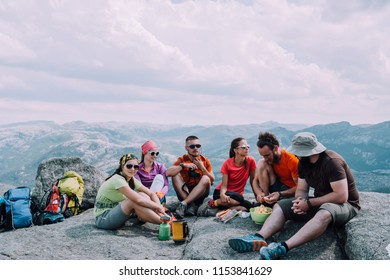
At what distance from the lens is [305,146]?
27.8 feet

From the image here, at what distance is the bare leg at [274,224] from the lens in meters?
8.70

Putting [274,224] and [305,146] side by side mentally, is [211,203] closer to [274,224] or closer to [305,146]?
[274,224]

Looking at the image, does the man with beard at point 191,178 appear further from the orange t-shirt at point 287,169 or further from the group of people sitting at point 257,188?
the orange t-shirt at point 287,169

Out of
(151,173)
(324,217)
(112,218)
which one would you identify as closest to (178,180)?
(151,173)

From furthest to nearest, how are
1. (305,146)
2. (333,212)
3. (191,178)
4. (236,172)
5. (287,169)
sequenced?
(191,178), (236,172), (287,169), (305,146), (333,212)

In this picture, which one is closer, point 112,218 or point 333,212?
point 333,212

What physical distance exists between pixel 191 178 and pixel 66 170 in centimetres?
664

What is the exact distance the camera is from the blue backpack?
11.7m

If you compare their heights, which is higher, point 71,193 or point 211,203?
point 71,193

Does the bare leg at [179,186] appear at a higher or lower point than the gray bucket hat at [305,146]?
lower

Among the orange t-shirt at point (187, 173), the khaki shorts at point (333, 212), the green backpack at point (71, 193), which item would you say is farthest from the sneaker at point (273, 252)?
the green backpack at point (71, 193)

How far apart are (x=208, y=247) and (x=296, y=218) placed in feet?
7.92
